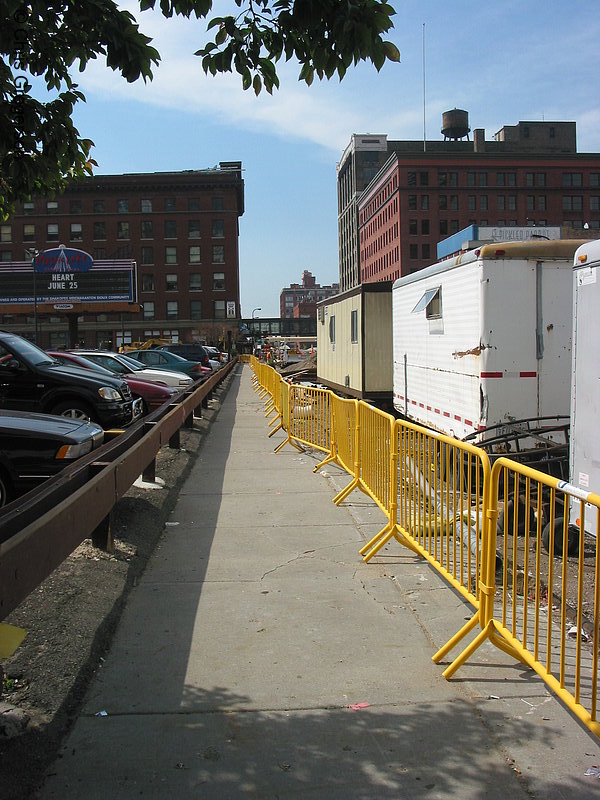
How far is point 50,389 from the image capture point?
12.7 metres

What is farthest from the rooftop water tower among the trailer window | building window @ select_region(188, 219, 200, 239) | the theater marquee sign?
the trailer window

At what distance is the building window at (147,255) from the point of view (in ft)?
296

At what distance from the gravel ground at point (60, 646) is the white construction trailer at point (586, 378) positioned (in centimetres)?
351

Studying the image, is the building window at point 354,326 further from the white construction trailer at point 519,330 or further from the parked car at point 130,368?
the white construction trailer at point 519,330

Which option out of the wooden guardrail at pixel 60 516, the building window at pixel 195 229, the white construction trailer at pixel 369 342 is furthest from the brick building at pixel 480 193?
the wooden guardrail at pixel 60 516

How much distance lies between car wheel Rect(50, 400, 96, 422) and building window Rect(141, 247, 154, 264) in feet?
263

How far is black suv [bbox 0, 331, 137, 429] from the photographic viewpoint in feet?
41.4

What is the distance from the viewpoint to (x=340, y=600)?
17.1ft

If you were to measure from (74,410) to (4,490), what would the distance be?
5256 mm

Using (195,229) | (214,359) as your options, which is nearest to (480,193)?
(195,229)

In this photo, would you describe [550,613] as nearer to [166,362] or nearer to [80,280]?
[166,362]

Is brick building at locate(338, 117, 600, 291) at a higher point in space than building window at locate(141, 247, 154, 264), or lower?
higher

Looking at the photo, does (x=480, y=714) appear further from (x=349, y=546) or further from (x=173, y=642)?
(x=349, y=546)

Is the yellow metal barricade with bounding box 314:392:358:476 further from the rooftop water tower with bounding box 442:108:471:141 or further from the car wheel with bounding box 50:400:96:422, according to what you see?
the rooftop water tower with bounding box 442:108:471:141
